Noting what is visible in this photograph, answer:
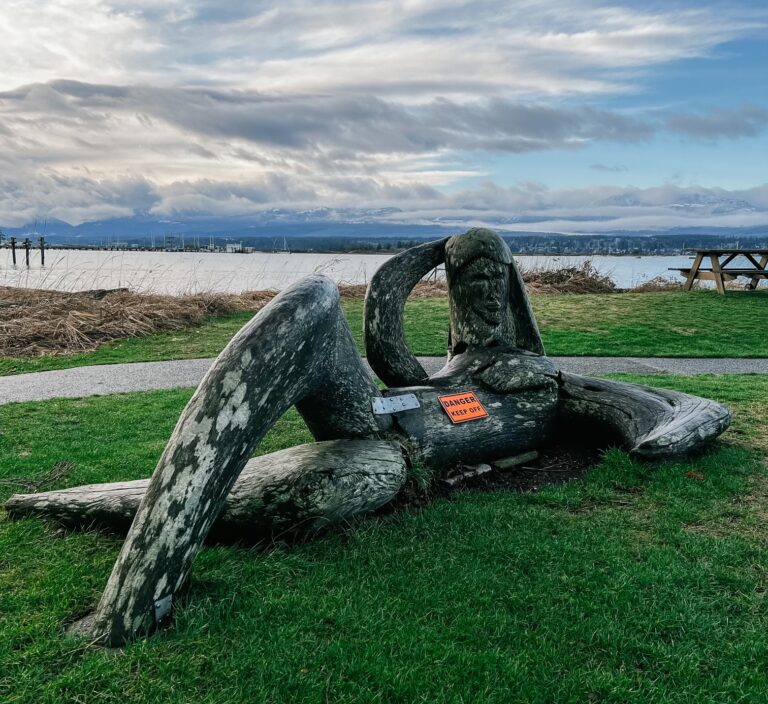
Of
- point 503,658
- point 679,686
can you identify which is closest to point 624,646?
point 679,686

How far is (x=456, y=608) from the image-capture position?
3.19 metres

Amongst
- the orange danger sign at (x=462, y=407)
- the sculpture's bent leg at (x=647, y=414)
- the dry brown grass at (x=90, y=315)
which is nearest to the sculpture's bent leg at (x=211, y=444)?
the orange danger sign at (x=462, y=407)

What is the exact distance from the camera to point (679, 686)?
2713 millimetres

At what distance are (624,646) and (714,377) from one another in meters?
7.47

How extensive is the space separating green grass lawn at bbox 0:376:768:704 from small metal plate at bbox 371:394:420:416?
0.71 meters

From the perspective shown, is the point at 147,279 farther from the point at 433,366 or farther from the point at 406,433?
the point at 406,433

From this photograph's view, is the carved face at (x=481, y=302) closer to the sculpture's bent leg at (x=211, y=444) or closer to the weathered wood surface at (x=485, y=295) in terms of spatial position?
the weathered wood surface at (x=485, y=295)

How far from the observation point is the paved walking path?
8.98 meters

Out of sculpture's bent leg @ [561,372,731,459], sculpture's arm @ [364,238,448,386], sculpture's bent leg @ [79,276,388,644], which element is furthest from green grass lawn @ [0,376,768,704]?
sculpture's arm @ [364,238,448,386]

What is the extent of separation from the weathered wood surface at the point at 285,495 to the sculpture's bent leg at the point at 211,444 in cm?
45

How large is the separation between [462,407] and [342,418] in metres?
1.03

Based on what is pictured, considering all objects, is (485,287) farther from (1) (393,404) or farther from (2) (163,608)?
(2) (163,608)

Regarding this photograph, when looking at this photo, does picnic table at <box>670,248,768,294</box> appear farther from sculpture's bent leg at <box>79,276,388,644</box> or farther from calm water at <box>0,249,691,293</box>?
sculpture's bent leg at <box>79,276,388,644</box>

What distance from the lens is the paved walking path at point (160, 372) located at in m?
8.98
